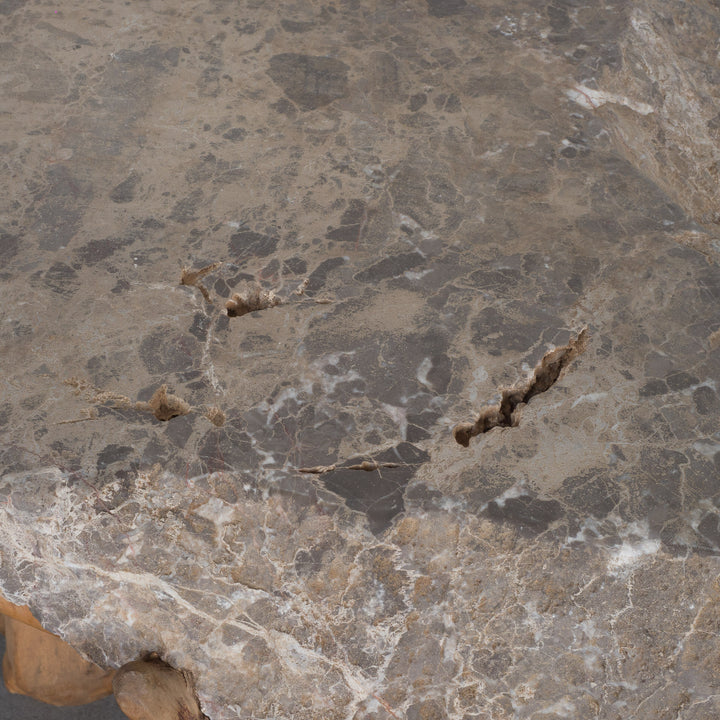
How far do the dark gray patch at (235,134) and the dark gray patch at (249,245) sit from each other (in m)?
0.36

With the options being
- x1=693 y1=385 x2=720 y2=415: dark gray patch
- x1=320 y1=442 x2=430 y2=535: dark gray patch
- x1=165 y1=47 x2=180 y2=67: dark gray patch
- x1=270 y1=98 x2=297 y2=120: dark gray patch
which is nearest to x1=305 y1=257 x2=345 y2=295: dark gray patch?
x1=320 y1=442 x2=430 y2=535: dark gray patch

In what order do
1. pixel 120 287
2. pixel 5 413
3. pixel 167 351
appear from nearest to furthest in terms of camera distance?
pixel 5 413, pixel 167 351, pixel 120 287

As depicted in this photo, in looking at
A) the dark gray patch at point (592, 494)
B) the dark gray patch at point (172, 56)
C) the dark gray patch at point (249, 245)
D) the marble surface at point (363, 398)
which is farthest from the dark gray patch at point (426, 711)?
the dark gray patch at point (172, 56)

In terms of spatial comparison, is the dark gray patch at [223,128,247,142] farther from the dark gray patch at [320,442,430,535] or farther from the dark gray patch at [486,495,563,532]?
the dark gray patch at [486,495,563,532]

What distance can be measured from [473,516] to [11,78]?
1.79 m

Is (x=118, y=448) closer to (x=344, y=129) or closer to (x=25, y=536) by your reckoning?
(x=25, y=536)

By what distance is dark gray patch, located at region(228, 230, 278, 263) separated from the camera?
6.82ft

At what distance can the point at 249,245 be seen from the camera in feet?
6.89

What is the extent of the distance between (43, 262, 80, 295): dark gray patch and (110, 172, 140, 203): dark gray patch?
25 centimetres

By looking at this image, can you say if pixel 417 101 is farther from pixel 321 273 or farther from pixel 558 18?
pixel 321 273

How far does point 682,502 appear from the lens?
167cm

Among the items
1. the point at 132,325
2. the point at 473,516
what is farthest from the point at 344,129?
the point at 473,516

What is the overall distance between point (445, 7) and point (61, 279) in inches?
58.0

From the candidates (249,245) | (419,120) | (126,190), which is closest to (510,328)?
(249,245)
